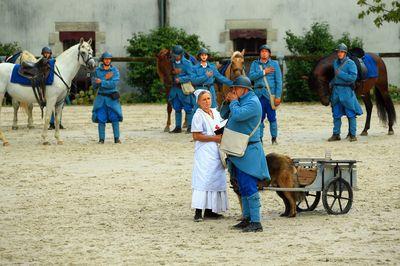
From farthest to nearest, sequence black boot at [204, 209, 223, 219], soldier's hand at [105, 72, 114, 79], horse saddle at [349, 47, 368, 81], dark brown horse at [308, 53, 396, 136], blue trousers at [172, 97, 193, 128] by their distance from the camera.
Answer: blue trousers at [172, 97, 193, 128]
dark brown horse at [308, 53, 396, 136]
horse saddle at [349, 47, 368, 81]
soldier's hand at [105, 72, 114, 79]
black boot at [204, 209, 223, 219]

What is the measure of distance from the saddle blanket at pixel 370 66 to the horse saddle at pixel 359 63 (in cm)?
16

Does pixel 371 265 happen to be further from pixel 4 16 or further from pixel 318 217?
pixel 4 16

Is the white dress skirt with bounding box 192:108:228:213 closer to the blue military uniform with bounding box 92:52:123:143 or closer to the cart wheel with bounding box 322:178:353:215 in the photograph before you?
the cart wheel with bounding box 322:178:353:215

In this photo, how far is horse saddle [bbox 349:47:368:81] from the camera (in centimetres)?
2031

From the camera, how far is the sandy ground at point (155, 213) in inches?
394

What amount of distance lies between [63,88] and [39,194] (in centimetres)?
611

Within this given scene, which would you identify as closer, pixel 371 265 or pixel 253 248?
pixel 371 265

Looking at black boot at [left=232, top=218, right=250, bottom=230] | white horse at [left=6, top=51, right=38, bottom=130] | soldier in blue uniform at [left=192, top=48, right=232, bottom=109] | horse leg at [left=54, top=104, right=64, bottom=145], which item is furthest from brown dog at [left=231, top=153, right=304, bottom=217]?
white horse at [left=6, top=51, right=38, bottom=130]

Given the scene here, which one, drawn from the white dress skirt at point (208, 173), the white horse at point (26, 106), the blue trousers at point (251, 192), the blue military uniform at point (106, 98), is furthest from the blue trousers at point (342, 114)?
the blue trousers at point (251, 192)

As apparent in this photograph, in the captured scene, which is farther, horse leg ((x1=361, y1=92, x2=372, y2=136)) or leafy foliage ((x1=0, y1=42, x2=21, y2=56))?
leafy foliage ((x1=0, y1=42, x2=21, y2=56))

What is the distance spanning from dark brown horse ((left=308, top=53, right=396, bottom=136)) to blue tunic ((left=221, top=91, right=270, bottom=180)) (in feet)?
30.9

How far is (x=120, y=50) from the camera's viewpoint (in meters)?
31.1

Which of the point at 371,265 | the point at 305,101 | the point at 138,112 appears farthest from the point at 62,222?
the point at 305,101

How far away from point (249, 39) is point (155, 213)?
19060 millimetres
